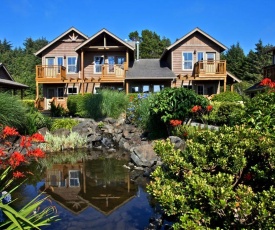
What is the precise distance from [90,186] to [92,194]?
2.15 ft

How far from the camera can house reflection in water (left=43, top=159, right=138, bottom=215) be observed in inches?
235

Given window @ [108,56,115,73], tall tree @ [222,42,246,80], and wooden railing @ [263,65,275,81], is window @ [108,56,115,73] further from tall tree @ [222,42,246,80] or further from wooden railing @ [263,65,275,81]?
tall tree @ [222,42,246,80]

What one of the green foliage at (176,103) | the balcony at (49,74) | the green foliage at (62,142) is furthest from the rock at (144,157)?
the balcony at (49,74)

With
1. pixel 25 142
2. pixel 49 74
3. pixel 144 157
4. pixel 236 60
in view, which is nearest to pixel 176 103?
pixel 144 157

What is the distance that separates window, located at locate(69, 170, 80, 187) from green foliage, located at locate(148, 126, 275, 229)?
4258 millimetres

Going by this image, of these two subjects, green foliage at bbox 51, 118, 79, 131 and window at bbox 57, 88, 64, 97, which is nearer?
green foliage at bbox 51, 118, 79, 131

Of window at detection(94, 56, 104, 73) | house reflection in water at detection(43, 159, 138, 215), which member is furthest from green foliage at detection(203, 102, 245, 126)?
window at detection(94, 56, 104, 73)

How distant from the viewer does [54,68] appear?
24.7 metres

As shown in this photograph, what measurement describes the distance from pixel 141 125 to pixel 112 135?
1.67 meters

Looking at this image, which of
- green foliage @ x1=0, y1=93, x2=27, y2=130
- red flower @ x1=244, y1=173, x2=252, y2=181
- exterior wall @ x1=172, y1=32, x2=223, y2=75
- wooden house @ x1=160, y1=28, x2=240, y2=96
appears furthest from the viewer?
exterior wall @ x1=172, y1=32, x2=223, y2=75

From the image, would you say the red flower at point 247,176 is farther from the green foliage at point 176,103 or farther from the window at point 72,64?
the window at point 72,64

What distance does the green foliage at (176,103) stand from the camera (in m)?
11.9

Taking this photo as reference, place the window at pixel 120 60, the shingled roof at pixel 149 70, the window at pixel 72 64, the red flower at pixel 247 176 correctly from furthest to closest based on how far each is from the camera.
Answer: the window at pixel 72 64 → the window at pixel 120 60 → the shingled roof at pixel 149 70 → the red flower at pixel 247 176

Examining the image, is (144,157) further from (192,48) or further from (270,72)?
(270,72)
